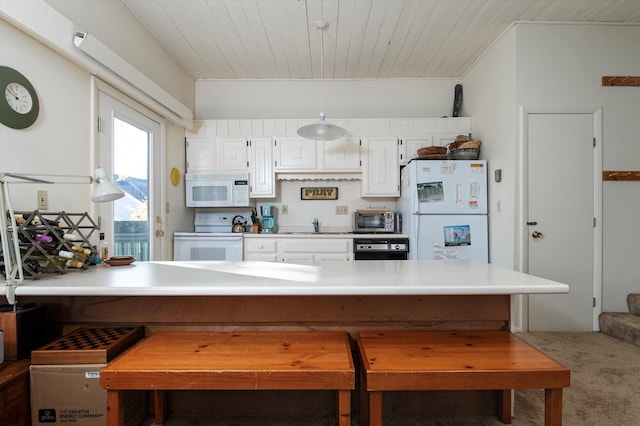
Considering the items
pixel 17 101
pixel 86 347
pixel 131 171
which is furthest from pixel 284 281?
pixel 131 171

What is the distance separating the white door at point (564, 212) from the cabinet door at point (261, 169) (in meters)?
2.65

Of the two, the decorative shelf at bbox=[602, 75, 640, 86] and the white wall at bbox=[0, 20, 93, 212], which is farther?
the decorative shelf at bbox=[602, 75, 640, 86]

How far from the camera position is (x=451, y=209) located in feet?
10.4

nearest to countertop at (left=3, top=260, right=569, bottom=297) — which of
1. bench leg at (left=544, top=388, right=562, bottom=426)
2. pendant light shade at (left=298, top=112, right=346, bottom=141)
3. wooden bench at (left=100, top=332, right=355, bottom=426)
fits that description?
wooden bench at (left=100, top=332, right=355, bottom=426)

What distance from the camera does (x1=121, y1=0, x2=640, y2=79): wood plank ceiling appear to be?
2561mm

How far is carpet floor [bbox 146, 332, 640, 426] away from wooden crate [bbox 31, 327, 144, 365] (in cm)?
53

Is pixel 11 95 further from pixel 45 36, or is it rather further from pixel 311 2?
A: pixel 311 2

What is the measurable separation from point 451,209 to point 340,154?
1.39 meters

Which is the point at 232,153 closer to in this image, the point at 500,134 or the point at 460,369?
the point at 500,134

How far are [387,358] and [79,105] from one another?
8.04ft

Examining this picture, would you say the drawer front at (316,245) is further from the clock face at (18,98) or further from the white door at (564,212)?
the clock face at (18,98)

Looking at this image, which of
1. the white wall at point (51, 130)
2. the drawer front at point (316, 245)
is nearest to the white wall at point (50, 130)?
the white wall at point (51, 130)

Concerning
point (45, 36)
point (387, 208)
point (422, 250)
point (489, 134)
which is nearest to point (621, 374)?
point (422, 250)

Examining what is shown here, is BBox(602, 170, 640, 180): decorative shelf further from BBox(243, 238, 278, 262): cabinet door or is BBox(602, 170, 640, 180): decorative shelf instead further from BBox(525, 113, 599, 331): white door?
BBox(243, 238, 278, 262): cabinet door
